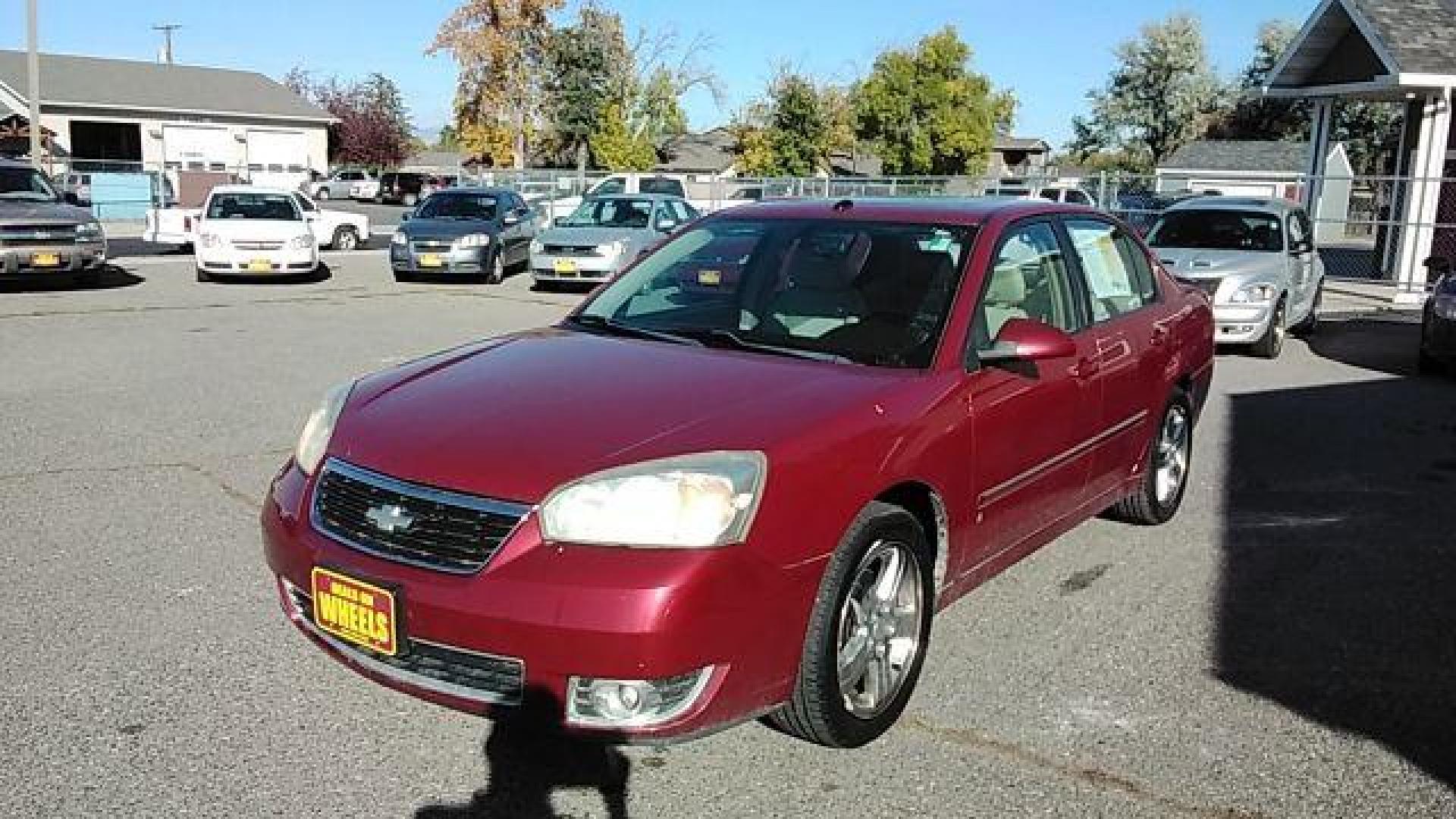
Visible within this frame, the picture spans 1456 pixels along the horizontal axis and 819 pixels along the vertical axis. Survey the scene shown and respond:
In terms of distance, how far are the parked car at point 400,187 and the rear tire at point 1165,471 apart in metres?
53.5

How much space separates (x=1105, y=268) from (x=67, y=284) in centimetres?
1673

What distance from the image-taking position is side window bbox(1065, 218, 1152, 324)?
17.1 ft

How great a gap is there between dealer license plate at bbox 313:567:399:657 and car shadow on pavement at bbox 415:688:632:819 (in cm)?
39

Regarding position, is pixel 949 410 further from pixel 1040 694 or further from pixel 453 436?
pixel 453 436

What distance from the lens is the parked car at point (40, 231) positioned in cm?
1545

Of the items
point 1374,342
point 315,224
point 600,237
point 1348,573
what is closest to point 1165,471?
point 1348,573

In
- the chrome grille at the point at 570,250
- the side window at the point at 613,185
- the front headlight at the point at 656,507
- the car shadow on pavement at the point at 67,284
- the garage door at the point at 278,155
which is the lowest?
the car shadow on pavement at the point at 67,284

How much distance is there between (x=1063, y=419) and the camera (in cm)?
465

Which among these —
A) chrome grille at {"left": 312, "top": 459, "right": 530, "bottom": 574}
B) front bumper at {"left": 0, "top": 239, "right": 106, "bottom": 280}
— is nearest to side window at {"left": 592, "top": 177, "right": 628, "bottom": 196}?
front bumper at {"left": 0, "top": 239, "right": 106, "bottom": 280}

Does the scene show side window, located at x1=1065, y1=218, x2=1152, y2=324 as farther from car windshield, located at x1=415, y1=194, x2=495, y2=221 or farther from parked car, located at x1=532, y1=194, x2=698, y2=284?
car windshield, located at x1=415, y1=194, x2=495, y2=221

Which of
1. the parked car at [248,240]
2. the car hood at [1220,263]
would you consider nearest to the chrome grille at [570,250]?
the parked car at [248,240]

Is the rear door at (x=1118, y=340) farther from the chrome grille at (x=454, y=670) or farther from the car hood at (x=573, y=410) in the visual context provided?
the chrome grille at (x=454, y=670)

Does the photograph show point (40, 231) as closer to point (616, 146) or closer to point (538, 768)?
point (538, 768)

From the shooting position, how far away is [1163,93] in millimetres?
71375
